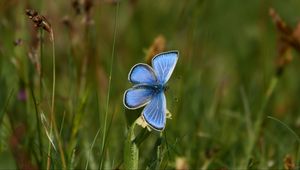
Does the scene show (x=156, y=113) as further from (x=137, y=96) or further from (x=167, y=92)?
(x=167, y=92)

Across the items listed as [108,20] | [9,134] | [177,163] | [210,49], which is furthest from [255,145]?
[108,20]

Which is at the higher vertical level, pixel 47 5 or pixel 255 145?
pixel 47 5

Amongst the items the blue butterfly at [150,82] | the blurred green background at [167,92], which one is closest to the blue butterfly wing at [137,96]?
the blue butterfly at [150,82]

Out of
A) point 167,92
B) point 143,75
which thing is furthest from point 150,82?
point 167,92

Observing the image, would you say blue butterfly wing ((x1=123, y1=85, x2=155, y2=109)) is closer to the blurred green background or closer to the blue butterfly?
the blue butterfly

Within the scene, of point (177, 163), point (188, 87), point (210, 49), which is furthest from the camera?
point (210, 49)

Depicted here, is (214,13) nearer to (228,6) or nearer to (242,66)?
(228,6)

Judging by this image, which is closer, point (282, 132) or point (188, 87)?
point (282, 132)

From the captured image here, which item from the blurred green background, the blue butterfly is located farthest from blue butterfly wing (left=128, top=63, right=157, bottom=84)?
the blurred green background

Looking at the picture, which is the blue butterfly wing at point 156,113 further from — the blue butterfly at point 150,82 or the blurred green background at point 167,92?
the blurred green background at point 167,92
